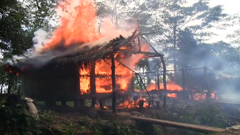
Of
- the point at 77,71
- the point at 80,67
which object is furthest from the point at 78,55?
the point at 77,71

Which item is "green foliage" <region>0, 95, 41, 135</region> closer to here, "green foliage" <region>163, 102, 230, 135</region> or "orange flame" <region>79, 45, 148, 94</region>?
"orange flame" <region>79, 45, 148, 94</region>

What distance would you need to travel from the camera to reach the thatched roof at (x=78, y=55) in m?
12.9

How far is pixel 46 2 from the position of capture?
15.7 metres

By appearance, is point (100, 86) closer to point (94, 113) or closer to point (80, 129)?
point (94, 113)

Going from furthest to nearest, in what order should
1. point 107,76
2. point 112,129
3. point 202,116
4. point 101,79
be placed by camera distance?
point 107,76 → point 101,79 → point 202,116 → point 112,129

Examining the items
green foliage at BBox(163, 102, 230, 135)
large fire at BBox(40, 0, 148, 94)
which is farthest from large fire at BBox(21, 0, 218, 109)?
green foliage at BBox(163, 102, 230, 135)

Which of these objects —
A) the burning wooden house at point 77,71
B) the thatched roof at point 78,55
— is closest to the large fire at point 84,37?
the burning wooden house at point 77,71

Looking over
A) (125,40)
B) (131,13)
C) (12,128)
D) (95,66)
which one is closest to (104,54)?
(125,40)

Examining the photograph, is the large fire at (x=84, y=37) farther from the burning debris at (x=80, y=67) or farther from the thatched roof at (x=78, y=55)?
the thatched roof at (x=78, y=55)

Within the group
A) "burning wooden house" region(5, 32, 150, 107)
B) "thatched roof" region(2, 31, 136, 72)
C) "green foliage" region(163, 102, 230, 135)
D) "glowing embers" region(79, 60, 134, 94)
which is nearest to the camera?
"thatched roof" region(2, 31, 136, 72)

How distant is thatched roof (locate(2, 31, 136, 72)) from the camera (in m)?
12.9

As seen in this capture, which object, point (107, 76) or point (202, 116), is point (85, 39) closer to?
point (107, 76)

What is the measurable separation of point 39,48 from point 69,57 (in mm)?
5109

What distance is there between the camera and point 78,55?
14227 mm
